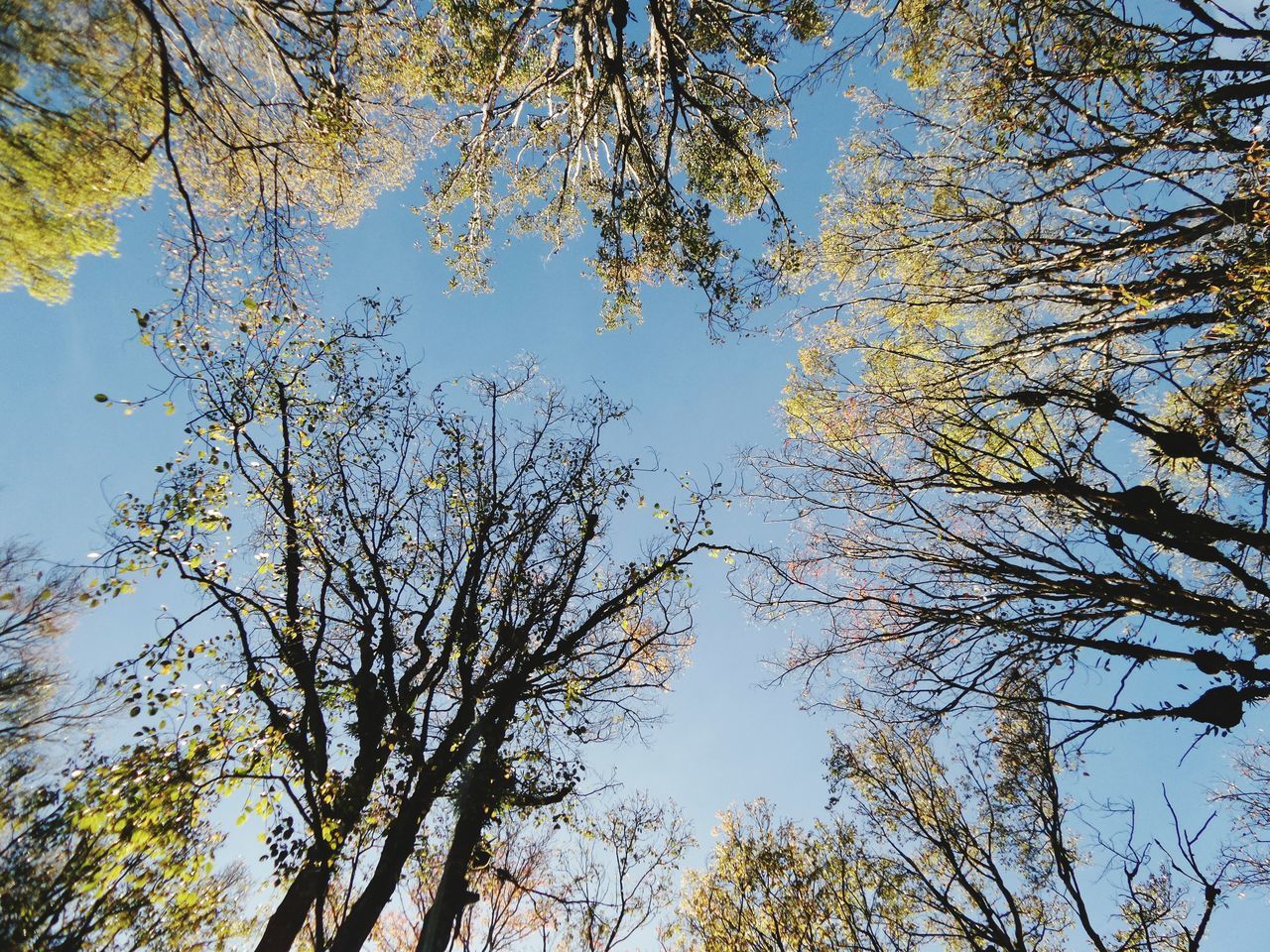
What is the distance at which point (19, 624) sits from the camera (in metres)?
11.5

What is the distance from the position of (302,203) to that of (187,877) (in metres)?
9.69

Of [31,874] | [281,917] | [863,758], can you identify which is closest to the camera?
[281,917]

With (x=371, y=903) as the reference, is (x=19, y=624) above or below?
above

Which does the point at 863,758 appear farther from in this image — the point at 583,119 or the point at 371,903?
the point at 583,119

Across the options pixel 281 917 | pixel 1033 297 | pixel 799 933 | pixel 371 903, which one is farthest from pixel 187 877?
pixel 1033 297

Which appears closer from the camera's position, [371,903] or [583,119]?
[371,903]

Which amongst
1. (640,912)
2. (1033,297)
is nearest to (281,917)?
(640,912)

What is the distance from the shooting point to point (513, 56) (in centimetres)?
1005

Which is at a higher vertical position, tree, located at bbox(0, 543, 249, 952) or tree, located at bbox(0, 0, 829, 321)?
tree, located at bbox(0, 0, 829, 321)

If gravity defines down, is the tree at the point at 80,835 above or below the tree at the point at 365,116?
below

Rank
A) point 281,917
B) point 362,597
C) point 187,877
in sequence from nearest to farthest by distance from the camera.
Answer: point 187,877, point 281,917, point 362,597

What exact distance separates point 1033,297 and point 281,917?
1346cm

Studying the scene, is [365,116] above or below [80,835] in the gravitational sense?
above

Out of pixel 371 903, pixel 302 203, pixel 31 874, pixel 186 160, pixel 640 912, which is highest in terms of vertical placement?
pixel 302 203
